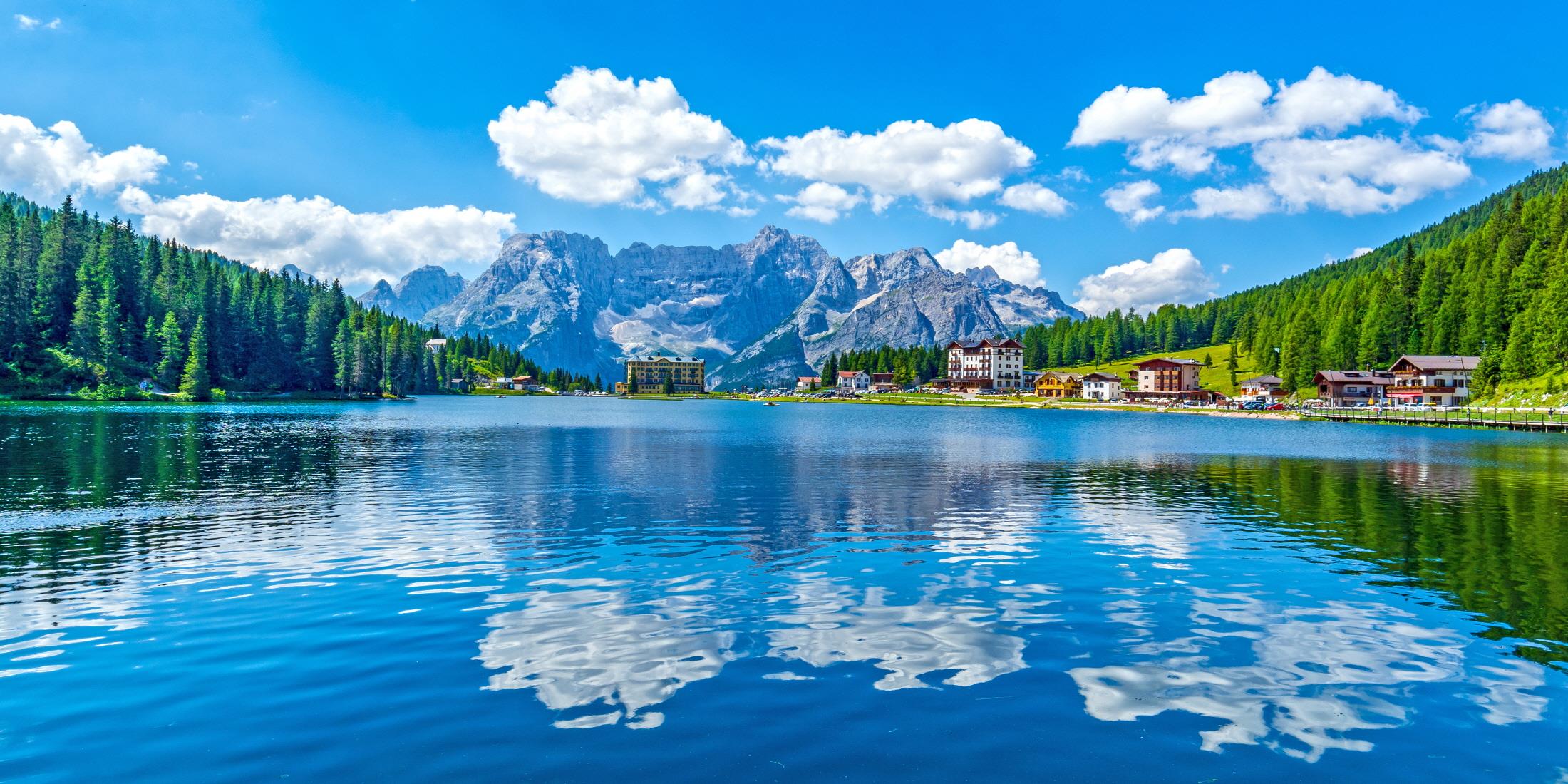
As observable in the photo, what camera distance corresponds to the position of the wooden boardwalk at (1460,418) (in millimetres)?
116225

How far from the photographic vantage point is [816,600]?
22.8 meters

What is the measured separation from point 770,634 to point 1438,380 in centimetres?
20923

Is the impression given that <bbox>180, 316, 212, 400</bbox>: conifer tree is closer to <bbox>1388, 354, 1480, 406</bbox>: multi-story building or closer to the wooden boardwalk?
the wooden boardwalk

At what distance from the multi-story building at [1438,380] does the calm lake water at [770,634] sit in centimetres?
15401

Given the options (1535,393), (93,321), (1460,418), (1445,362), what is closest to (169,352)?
(93,321)

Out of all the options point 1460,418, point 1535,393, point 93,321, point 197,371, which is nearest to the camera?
point 1460,418

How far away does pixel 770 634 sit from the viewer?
63.4 feet

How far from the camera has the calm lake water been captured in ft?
42.4

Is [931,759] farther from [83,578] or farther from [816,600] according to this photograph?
[83,578]

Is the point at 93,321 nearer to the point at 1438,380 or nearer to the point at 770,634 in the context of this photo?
the point at 770,634

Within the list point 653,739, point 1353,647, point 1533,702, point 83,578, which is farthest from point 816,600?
point 83,578

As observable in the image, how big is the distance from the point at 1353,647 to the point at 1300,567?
34.6 feet

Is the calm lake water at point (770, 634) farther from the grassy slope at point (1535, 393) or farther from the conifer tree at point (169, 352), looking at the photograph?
the conifer tree at point (169, 352)

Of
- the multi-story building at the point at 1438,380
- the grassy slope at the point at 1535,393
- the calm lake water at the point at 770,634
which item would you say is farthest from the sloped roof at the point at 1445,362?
the calm lake water at the point at 770,634
